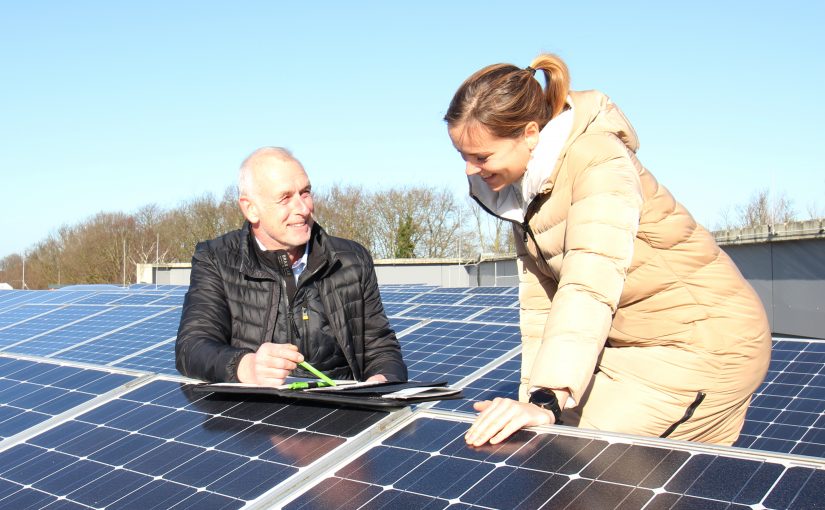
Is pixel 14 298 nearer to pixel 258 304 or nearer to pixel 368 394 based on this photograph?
pixel 258 304

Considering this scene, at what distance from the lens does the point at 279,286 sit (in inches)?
175

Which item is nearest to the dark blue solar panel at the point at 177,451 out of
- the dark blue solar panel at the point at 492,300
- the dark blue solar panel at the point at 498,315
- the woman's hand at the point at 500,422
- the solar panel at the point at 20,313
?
the woman's hand at the point at 500,422

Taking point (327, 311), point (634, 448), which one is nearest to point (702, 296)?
point (634, 448)

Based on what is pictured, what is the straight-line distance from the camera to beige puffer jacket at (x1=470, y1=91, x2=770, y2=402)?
2.73 m

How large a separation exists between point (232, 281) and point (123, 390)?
33.1 inches

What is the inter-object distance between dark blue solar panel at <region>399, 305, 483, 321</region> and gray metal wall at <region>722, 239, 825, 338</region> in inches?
312

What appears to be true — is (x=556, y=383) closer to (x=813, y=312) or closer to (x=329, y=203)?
(x=813, y=312)

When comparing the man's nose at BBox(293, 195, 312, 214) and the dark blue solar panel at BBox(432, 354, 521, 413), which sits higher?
the man's nose at BBox(293, 195, 312, 214)

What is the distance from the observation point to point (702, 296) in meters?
3.09

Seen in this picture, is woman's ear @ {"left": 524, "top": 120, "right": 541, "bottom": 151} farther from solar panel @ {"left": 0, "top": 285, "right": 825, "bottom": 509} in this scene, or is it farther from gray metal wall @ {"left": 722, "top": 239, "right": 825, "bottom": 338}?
gray metal wall @ {"left": 722, "top": 239, "right": 825, "bottom": 338}

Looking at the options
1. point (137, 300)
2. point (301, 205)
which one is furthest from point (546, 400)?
point (137, 300)

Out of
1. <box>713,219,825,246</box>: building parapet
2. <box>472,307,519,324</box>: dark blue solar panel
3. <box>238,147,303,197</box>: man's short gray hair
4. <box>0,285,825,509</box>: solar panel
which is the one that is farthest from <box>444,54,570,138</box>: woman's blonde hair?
<box>713,219,825,246</box>: building parapet

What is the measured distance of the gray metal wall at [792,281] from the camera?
50.1 feet

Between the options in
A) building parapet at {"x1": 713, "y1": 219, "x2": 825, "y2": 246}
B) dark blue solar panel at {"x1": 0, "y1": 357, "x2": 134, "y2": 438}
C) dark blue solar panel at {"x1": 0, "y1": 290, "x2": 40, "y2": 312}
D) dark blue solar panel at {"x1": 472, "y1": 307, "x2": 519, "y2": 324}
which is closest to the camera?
dark blue solar panel at {"x1": 0, "y1": 357, "x2": 134, "y2": 438}
